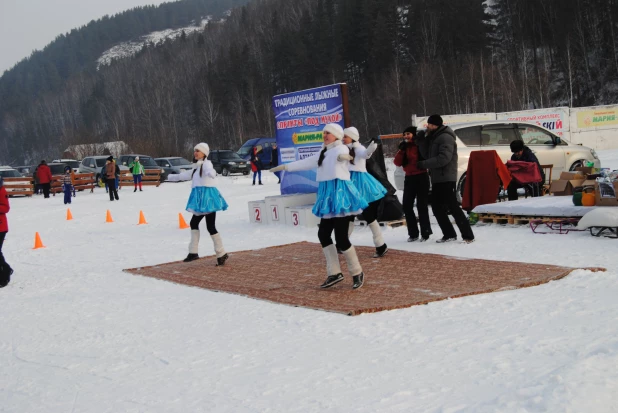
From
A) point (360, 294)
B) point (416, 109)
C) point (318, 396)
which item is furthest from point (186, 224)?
point (416, 109)

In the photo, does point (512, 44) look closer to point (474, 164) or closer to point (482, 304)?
point (474, 164)

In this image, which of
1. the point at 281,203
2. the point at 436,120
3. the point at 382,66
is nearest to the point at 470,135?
the point at 281,203

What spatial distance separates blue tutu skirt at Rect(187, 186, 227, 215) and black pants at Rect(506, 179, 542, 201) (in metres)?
5.58

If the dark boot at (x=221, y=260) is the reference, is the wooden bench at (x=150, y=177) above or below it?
above

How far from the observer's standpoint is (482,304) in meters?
6.68

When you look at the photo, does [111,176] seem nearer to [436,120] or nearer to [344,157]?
[436,120]

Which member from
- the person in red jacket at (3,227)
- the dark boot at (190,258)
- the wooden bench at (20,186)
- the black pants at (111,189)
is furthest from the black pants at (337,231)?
the wooden bench at (20,186)

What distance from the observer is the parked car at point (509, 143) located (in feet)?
50.0

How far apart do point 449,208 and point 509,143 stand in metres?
5.65

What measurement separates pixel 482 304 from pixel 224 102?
8913 centimetres

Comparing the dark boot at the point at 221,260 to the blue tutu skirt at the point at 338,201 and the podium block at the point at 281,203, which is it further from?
the podium block at the point at 281,203

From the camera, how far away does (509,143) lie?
51.4 ft

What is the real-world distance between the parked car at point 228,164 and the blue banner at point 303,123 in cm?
2219

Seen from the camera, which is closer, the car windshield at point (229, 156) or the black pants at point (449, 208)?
the black pants at point (449, 208)
